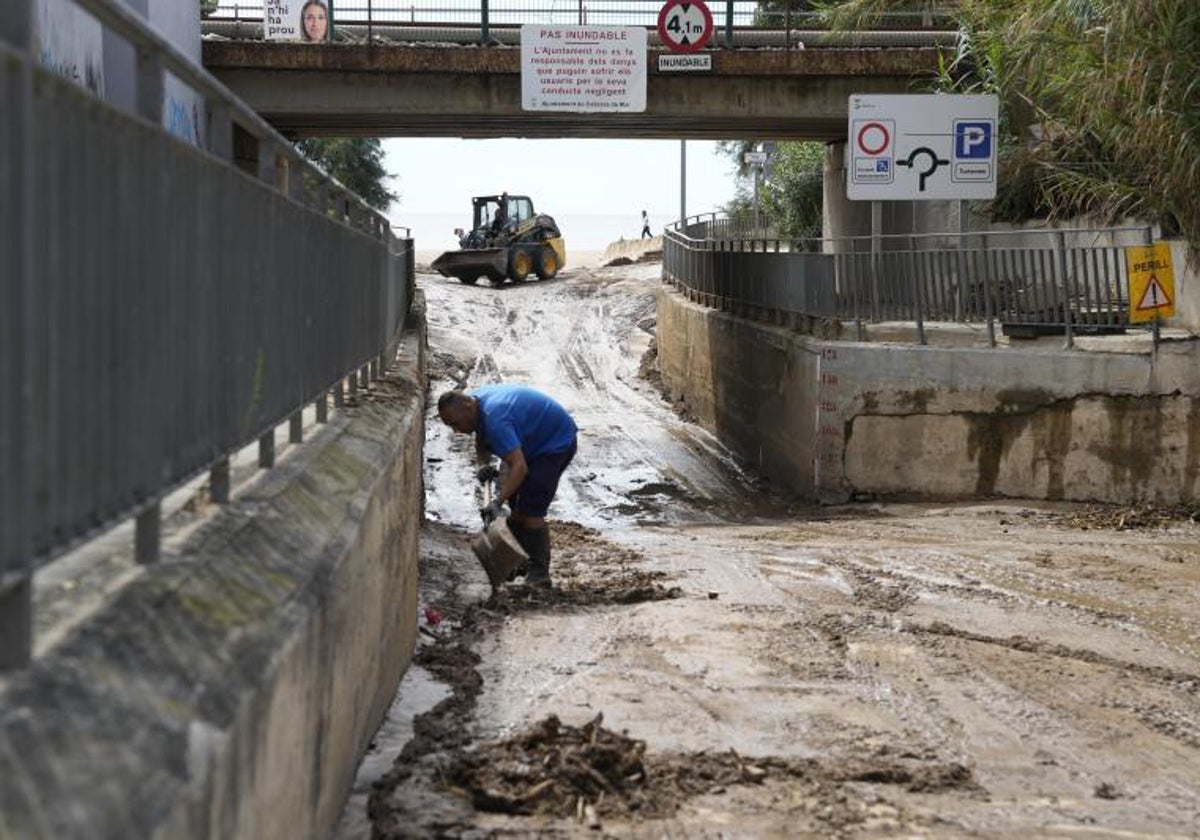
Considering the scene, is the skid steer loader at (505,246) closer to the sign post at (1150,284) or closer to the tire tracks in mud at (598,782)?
the sign post at (1150,284)

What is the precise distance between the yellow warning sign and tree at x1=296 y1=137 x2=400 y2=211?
4268 cm

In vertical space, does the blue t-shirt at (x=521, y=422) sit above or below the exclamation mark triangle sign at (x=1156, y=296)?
below

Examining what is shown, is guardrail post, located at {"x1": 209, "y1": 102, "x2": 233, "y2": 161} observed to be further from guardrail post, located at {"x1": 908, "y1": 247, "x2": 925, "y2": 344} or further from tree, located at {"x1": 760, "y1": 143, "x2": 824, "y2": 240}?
tree, located at {"x1": 760, "y1": 143, "x2": 824, "y2": 240}

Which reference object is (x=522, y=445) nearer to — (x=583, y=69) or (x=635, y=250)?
(x=583, y=69)

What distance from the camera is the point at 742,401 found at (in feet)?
74.5

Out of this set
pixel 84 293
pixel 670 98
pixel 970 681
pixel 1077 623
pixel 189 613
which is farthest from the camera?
pixel 670 98

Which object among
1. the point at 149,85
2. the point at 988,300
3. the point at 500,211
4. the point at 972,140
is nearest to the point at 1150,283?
the point at 988,300

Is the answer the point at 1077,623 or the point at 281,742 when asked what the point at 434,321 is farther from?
the point at 281,742

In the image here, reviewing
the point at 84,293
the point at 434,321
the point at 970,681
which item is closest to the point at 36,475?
the point at 84,293

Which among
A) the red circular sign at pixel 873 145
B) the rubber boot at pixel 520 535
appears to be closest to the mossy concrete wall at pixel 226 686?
the rubber boot at pixel 520 535

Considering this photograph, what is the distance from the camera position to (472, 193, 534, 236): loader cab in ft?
150

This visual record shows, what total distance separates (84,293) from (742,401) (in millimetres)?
19878

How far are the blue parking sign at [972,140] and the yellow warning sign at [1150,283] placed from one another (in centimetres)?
326

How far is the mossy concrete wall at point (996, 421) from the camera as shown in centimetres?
1546
